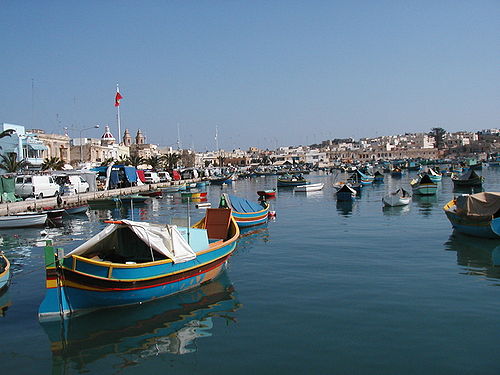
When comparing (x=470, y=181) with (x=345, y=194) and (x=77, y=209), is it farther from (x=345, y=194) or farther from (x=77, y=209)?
(x=77, y=209)

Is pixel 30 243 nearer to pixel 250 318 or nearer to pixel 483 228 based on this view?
pixel 250 318

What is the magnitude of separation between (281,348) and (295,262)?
933 centimetres

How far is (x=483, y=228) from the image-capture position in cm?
2395

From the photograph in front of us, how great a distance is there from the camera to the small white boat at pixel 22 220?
33.3 m

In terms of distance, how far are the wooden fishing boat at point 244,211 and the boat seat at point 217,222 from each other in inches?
381

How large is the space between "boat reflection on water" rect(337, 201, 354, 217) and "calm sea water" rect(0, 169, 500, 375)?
1802 centimetres

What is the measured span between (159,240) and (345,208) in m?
32.4

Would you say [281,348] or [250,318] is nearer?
[281,348]

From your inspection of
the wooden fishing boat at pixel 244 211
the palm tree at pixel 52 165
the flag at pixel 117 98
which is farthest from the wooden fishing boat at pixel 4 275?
the flag at pixel 117 98

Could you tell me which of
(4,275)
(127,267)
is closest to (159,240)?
(127,267)

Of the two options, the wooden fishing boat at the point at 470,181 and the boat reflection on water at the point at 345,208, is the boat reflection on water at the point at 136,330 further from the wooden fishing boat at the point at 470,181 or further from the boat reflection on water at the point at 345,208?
the wooden fishing boat at the point at 470,181

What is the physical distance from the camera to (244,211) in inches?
1288

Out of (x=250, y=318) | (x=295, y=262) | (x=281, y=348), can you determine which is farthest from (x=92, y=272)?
(x=295, y=262)

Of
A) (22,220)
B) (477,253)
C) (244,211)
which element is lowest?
(477,253)
